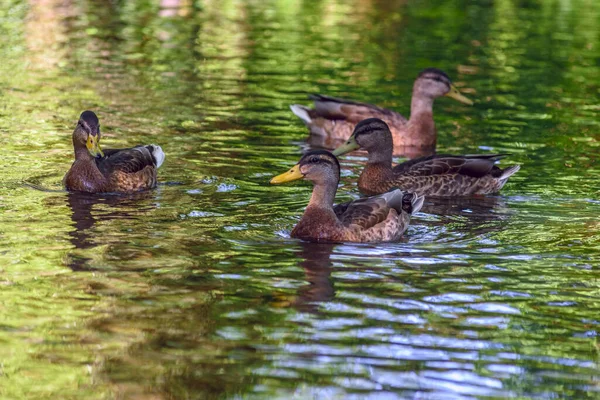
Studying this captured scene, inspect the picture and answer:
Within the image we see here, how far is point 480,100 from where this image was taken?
2117 cm

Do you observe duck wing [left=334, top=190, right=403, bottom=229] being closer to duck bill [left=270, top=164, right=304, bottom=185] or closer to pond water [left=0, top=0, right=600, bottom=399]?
pond water [left=0, top=0, right=600, bottom=399]

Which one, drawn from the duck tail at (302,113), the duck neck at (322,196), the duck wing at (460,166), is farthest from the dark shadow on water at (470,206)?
the duck tail at (302,113)

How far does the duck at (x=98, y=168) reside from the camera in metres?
13.3

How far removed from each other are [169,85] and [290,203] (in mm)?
8793

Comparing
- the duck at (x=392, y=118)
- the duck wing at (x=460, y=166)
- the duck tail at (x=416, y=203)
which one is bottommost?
the duck at (x=392, y=118)

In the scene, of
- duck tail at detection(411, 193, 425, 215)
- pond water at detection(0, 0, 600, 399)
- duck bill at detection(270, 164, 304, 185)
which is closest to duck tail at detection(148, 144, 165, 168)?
pond water at detection(0, 0, 600, 399)

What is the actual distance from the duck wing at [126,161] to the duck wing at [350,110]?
4527 mm

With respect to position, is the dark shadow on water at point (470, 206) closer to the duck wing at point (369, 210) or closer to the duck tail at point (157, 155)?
the duck wing at point (369, 210)

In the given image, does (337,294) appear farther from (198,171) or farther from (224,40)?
(224,40)

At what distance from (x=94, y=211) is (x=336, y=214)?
2.72 meters

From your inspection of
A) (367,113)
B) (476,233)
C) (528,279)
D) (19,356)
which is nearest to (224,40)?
(367,113)

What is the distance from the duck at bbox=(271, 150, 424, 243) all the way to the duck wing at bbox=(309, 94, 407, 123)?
6.00 meters

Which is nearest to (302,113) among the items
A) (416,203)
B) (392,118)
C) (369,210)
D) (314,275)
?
(392,118)

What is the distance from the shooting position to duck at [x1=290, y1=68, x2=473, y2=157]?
58.1 feet
